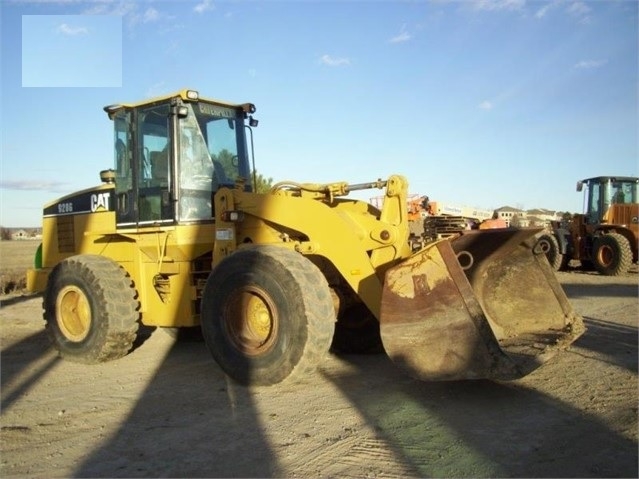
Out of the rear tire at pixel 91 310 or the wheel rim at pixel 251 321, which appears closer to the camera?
the wheel rim at pixel 251 321

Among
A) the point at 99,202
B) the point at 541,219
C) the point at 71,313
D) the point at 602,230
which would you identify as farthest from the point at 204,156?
the point at 541,219

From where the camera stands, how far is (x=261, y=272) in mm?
5469

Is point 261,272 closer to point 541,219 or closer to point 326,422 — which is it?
point 326,422

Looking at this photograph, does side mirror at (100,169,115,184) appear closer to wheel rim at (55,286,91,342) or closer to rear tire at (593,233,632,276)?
wheel rim at (55,286,91,342)

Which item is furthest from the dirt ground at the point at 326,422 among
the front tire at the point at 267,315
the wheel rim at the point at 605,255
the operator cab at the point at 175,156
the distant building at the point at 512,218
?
the distant building at the point at 512,218

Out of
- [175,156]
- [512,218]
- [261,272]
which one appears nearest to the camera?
[261,272]

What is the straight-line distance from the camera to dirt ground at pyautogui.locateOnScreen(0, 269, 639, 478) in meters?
3.74

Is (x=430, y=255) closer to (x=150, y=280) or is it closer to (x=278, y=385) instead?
(x=278, y=385)

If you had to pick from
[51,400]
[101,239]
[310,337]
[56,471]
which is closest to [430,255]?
[310,337]

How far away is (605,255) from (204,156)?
14.2 m

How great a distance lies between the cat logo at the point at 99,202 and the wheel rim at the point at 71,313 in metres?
1.10

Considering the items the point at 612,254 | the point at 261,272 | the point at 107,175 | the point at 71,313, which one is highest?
the point at 107,175

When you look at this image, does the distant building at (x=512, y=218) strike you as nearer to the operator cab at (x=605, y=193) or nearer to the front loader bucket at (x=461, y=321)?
the operator cab at (x=605, y=193)

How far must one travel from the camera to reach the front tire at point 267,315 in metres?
5.18
